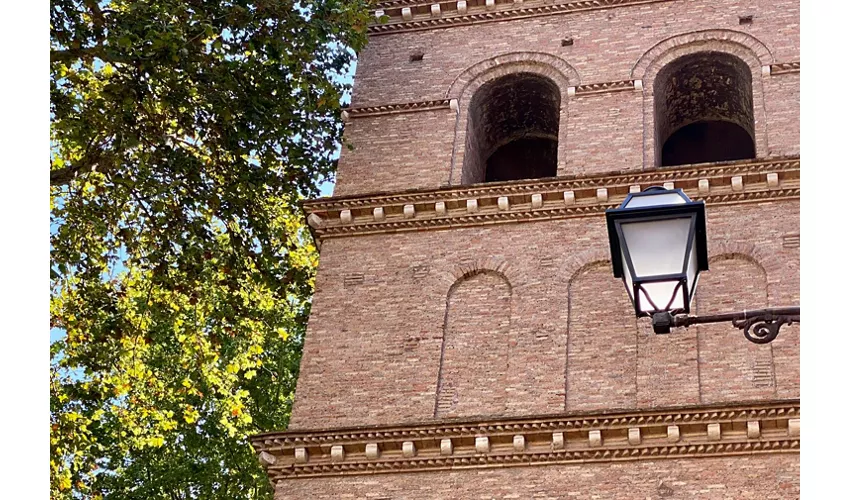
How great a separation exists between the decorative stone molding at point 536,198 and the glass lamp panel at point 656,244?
878 cm

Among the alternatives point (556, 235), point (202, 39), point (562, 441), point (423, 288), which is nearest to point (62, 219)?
Result: point (202, 39)

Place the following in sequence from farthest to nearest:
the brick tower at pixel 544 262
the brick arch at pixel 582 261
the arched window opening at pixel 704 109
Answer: the arched window opening at pixel 704 109
the brick arch at pixel 582 261
the brick tower at pixel 544 262

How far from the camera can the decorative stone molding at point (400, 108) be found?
17469 mm

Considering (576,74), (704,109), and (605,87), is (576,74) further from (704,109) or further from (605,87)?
(704,109)

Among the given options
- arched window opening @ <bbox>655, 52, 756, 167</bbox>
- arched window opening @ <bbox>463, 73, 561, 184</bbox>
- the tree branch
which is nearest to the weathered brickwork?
the tree branch

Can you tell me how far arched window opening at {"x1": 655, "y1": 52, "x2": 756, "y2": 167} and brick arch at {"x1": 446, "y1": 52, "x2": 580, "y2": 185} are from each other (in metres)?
1.18

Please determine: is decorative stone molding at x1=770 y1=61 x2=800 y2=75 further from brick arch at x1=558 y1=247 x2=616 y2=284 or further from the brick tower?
brick arch at x1=558 y1=247 x2=616 y2=284

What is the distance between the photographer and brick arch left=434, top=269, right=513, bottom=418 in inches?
543

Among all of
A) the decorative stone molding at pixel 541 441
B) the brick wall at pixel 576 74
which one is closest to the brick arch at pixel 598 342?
the decorative stone molding at pixel 541 441

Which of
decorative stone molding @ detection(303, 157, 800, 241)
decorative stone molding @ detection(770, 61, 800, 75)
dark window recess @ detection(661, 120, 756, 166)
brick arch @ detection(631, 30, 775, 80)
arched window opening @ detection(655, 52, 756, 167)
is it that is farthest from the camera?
dark window recess @ detection(661, 120, 756, 166)

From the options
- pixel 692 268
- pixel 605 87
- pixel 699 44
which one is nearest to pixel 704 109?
pixel 699 44

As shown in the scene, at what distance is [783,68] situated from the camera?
1689 cm

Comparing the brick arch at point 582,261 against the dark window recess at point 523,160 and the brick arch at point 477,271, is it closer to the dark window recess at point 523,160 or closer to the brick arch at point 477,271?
the brick arch at point 477,271

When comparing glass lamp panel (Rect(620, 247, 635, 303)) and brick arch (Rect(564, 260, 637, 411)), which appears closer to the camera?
glass lamp panel (Rect(620, 247, 635, 303))
